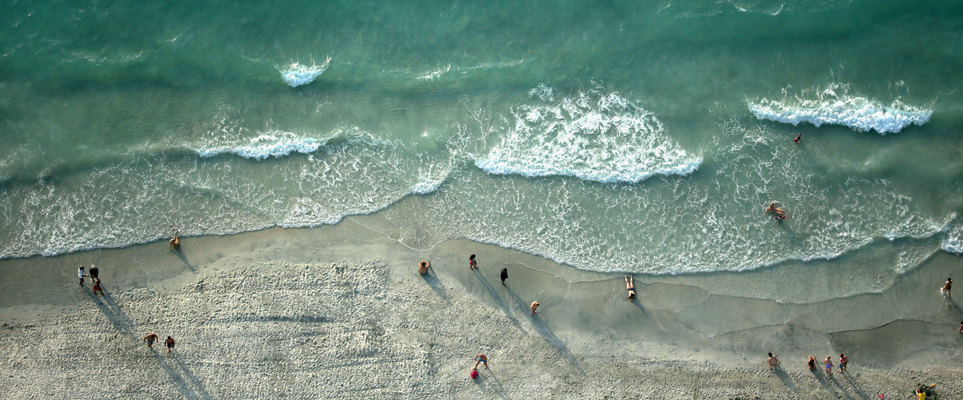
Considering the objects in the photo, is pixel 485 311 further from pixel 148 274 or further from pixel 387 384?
pixel 148 274

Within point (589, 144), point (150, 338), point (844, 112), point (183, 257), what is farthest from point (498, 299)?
point (844, 112)

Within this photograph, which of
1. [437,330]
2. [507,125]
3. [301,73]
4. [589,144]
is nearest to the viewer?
[437,330]

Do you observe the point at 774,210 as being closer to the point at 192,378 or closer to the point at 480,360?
the point at 480,360

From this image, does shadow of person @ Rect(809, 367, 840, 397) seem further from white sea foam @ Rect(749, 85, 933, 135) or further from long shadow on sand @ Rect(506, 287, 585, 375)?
white sea foam @ Rect(749, 85, 933, 135)

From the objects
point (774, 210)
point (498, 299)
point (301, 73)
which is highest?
point (301, 73)

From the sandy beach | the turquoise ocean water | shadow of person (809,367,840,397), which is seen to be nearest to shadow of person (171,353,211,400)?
the sandy beach

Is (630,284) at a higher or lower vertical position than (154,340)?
higher

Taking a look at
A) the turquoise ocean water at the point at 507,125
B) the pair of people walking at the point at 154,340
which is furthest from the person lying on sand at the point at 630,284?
the pair of people walking at the point at 154,340
